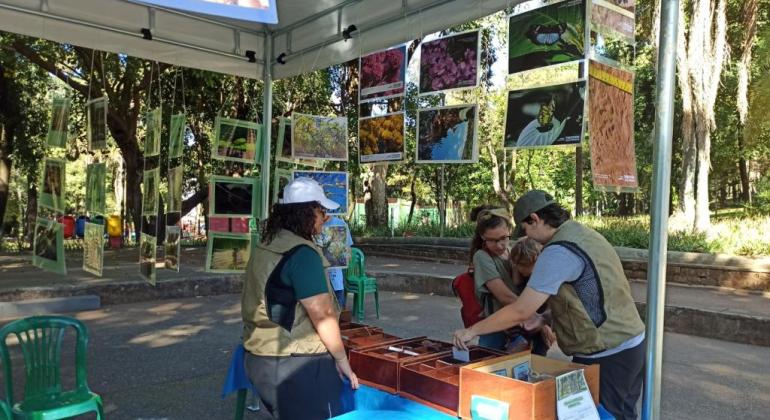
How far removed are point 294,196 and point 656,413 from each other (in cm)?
172

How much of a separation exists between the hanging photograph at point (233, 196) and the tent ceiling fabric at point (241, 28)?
1148 mm

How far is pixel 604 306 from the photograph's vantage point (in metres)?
2.23

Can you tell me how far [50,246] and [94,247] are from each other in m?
0.28

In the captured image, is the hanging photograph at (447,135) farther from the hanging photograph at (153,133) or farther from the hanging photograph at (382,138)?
the hanging photograph at (153,133)

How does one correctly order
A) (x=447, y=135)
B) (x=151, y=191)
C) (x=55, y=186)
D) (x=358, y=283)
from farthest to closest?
1. (x=358, y=283)
2. (x=151, y=191)
3. (x=55, y=186)
4. (x=447, y=135)

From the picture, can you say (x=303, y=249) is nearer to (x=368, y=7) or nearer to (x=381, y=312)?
(x=368, y=7)

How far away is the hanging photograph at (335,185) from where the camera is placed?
4.44m

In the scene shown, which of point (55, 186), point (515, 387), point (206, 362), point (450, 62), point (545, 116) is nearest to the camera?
point (515, 387)

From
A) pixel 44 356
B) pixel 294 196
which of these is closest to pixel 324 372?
pixel 294 196

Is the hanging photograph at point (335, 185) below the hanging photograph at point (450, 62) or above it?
below

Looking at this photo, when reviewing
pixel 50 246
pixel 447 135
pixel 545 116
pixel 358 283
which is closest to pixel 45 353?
pixel 50 246

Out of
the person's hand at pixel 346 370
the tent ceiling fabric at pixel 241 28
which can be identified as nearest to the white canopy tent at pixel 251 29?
the tent ceiling fabric at pixel 241 28

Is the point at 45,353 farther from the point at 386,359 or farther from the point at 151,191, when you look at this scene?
the point at 386,359

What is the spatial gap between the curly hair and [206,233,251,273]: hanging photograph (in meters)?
1.99
